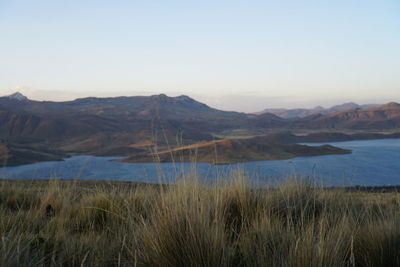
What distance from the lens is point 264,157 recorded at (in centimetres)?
6406

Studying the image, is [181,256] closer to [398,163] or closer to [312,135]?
[398,163]

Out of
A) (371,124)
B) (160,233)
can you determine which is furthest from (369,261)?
(371,124)

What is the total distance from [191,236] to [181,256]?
143mm

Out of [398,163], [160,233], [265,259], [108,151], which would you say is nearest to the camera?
[265,259]

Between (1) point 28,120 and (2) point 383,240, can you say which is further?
(1) point 28,120

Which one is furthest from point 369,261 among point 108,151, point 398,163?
point 108,151

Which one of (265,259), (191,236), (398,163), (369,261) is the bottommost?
(398,163)

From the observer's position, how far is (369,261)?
2369mm

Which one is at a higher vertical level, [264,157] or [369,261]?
[369,261]

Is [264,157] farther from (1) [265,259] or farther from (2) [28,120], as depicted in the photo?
(2) [28,120]

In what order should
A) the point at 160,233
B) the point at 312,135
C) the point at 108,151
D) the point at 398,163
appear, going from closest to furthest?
the point at 160,233 < the point at 398,163 < the point at 108,151 < the point at 312,135

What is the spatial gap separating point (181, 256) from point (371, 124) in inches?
6131

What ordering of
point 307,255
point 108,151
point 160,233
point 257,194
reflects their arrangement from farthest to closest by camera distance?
point 108,151 → point 257,194 → point 160,233 → point 307,255

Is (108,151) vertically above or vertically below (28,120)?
below
